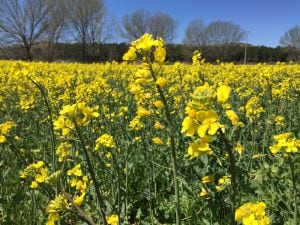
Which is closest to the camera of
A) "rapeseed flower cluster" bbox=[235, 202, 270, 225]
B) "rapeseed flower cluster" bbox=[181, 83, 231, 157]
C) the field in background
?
"rapeseed flower cluster" bbox=[181, 83, 231, 157]

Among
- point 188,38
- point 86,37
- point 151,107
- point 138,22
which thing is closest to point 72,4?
point 86,37

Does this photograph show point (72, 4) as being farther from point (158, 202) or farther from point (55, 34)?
point (158, 202)

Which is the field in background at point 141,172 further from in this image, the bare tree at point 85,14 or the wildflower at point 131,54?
Answer: the bare tree at point 85,14

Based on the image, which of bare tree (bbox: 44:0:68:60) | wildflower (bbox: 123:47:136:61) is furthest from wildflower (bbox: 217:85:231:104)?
bare tree (bbox: 44:0:68:60)

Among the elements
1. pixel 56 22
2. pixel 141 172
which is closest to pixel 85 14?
pixel 56 22

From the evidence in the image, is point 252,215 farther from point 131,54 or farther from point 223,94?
point 131,54

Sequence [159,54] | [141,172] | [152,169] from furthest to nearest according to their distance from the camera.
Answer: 1. [141,172]
2. [152,169]
3. [159,54]

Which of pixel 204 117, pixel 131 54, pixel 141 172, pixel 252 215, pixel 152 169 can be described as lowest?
pixel 141 172

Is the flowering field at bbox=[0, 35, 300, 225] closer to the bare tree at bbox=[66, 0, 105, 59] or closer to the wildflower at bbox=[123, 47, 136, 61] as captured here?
the wildflower at bbox=[123, 47, 136, 61]

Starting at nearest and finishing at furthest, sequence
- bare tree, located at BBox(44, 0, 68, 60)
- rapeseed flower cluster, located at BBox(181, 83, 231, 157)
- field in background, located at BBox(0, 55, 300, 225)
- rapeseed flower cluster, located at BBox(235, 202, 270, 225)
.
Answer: rapeseed flower cluster, located at BBox(181, 83, 231, 157), rapeseed flower cluster, located at BBox(235, 202, 270, 225), field in background, located at BBox(0, 55, 300, 225), bare tree, located at BBox(44, 0, 68, 60)

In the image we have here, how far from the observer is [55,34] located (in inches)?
2058

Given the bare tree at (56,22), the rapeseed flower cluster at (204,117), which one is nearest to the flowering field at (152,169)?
the rapeseed flower cluster at (204,117)

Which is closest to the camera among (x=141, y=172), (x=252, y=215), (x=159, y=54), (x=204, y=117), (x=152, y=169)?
(x=204, y=117)

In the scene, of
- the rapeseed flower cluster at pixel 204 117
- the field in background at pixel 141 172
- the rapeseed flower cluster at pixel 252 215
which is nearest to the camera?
the rapeseed flower cluster at pixel 204 117
